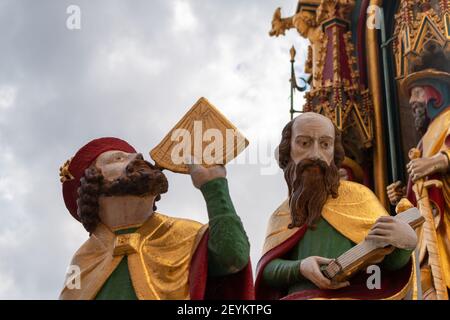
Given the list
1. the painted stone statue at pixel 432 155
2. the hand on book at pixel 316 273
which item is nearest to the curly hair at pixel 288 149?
the hand on book at pixel 316 273

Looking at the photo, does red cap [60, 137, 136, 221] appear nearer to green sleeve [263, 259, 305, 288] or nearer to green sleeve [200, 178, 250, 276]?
green sleeve [200, 178, 250, 276]

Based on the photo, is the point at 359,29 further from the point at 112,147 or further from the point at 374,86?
the point at 112,147

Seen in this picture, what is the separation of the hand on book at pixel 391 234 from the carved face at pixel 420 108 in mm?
3418

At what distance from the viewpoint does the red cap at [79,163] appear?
451 centimetres

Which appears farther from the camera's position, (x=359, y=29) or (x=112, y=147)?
(x=359, y=29)

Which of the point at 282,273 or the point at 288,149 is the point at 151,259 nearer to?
the point at 282,273

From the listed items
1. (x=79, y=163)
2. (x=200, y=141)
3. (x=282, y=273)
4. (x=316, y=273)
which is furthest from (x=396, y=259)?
(x=79, y=163)

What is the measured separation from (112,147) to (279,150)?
1.00 metres

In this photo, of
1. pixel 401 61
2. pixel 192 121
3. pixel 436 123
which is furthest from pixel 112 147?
pixel 401 61

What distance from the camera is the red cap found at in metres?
4.51

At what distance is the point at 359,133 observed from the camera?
8.62 metres

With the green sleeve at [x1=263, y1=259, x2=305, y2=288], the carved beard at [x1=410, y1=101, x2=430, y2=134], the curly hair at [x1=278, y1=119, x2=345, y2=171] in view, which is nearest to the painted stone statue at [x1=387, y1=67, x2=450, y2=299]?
the carved beard at [x1=410, y1=101, x2=430, y2=134]

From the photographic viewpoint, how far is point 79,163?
14.8 ft

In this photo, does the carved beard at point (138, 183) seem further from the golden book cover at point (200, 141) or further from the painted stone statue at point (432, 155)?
the painted stone statue at point (432, 155)
